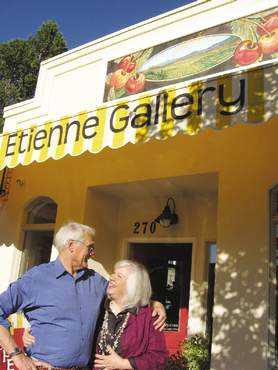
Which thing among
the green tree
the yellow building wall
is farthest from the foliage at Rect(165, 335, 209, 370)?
the green tree

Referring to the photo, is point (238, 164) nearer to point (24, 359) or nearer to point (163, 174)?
point (163, 174)

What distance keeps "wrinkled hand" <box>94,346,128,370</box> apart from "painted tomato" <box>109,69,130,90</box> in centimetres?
465

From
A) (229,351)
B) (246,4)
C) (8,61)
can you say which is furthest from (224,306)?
(8,61)

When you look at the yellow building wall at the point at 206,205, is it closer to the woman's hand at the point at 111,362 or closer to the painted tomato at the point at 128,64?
the painted tomato at the point at 128,64

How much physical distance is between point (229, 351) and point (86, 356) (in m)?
3.08

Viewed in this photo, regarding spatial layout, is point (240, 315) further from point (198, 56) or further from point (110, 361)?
point (198, 56)

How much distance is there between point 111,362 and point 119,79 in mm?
4892

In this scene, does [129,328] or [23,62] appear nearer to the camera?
[129,328]

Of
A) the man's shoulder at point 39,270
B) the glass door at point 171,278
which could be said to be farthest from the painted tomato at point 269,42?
the man's shoulder at point 39,270

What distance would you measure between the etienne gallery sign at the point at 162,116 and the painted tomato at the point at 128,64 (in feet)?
7.02

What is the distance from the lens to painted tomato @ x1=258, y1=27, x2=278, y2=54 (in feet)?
17.4

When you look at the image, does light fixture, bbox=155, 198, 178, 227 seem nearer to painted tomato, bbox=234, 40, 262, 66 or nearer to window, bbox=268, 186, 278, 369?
window, bbox=268, 186, 278, 369

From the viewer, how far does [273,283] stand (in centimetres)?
532

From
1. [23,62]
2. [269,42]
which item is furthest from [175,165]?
[23,62]
